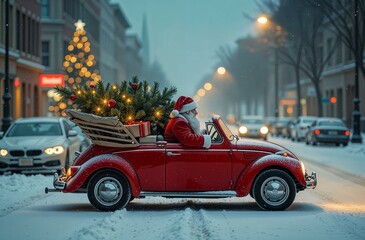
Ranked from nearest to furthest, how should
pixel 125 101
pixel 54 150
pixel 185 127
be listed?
pixel 185 127, pixel 125 101, pixel 54 150

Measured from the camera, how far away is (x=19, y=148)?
65.2ft

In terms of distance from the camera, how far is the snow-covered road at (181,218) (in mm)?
10148

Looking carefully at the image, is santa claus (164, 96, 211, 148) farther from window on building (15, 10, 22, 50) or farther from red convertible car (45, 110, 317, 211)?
window on building (15, 10, 22, 50)

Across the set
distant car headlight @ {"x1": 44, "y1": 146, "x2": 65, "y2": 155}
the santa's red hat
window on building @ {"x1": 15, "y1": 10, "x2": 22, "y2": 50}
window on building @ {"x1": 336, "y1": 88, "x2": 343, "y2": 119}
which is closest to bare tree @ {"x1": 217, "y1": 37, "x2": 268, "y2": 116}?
window on building @ {"x1": 336, "y1": 88, "x2": 343, "y2": 119}

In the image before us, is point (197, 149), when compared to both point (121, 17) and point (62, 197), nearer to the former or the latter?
point (62, 197)

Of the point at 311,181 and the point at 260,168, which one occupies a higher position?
the point at 260,168

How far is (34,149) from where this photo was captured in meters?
20.0

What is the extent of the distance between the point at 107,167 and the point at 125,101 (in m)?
1.58

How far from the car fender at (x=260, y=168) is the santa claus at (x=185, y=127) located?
0.72 m

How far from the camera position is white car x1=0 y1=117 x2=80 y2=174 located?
19812 millimetres

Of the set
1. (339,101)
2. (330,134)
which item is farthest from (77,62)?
(330,134)

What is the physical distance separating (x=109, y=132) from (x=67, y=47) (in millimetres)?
56948

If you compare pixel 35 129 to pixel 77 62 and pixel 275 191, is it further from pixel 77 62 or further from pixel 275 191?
pixel 77 62

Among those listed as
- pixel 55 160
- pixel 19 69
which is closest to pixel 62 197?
pixel 55 160
